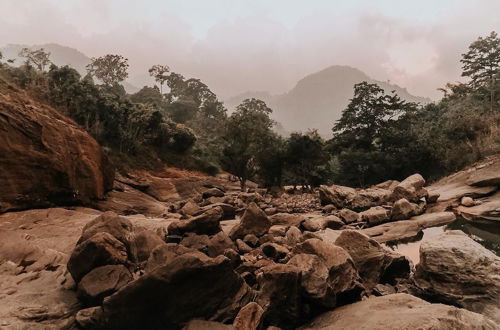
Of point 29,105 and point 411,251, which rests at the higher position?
point 29,105

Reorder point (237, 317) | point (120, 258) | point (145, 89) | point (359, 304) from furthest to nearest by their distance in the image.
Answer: point (145, 89)
point (120, 258)
point (359, 304)
point (237, 317)

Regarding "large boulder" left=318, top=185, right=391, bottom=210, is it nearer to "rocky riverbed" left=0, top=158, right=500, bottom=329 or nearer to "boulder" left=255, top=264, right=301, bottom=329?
"rocky riverbed" left=0, top=158, right=500, bottom=329

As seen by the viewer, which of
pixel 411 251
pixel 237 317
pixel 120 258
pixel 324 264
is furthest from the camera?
pixel 411 251

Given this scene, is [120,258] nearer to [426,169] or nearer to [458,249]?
[458,249]

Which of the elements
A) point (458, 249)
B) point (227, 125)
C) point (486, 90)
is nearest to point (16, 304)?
point (458, 249)

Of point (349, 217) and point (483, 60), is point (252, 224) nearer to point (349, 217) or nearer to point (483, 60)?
point (349, 217)

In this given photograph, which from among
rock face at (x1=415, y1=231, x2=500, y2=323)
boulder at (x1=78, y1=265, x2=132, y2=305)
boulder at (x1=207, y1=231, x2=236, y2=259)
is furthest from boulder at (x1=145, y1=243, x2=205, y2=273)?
rock face at (x1=415, y1=231, x2=500, y2=323)

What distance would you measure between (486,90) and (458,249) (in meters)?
41.5

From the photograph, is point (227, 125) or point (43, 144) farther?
point (227, 125)

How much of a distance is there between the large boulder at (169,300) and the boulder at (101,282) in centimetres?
61

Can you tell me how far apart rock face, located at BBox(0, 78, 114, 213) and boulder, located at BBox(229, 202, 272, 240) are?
619cm

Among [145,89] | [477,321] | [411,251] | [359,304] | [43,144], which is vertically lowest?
[411,251]

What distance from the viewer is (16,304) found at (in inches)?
206

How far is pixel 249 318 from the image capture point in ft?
14.9
